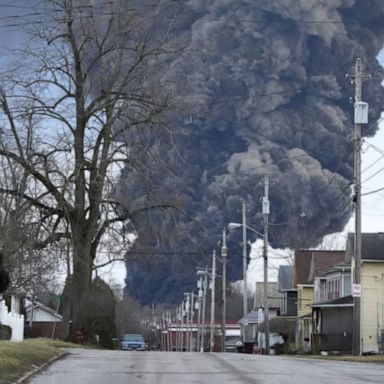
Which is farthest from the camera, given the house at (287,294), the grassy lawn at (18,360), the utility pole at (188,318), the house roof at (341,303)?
the utility pole at (188,318)

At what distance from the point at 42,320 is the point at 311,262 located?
32.5 meters

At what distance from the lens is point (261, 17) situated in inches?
5098

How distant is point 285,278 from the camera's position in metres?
82.7

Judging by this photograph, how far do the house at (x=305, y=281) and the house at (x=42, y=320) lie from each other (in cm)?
2040

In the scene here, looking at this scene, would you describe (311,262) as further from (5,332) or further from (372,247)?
(5,332)

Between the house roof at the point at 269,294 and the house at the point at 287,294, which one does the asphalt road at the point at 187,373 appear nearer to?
the house at the point at 287,294

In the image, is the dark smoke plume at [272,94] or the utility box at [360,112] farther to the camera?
the dark smoke plume at [272,94]

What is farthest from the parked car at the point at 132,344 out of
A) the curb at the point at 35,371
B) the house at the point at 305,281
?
the curb at the point at 35,371

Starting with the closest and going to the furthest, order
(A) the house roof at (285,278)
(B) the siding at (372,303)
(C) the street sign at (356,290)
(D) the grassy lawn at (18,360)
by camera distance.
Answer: (D) the grassy lawn at (18,360)
(C) the street sign at (356,290)
(B) the siding at (372,303)
(A) the house roof at (285,278)

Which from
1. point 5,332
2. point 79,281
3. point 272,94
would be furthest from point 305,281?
point 272,94

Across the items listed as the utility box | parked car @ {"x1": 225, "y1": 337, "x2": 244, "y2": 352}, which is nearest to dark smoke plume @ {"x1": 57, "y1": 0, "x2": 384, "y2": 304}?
parked car @ {"x1": 225, "y1": 337, "x2": 244, "y2": 352}

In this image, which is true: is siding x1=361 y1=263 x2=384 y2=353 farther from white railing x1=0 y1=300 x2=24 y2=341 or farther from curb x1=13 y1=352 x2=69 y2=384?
curb x1=13 y1=352 x2=69 y2=384

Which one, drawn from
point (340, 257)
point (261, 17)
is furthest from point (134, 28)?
point (261, 17)

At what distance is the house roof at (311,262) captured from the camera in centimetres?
7131
